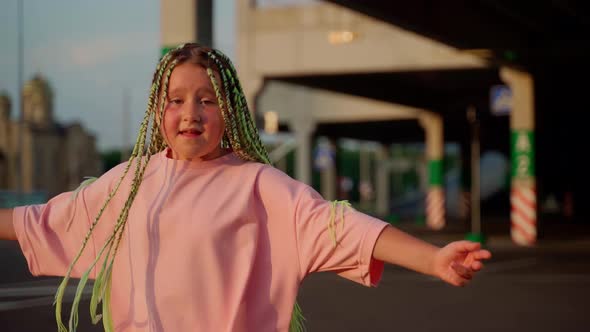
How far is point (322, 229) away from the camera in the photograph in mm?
3385

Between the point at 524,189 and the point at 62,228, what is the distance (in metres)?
26.5

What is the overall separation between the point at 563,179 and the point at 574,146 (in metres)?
13.5

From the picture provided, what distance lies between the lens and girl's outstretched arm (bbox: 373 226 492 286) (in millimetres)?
3010

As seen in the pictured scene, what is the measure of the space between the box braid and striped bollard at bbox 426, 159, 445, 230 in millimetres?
40080

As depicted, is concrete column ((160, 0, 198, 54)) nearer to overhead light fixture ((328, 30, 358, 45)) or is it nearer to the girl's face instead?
the girl's face

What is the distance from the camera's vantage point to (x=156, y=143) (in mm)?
3662

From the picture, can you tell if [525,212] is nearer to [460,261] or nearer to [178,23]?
[178,23]

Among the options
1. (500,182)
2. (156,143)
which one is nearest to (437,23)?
(156,143)

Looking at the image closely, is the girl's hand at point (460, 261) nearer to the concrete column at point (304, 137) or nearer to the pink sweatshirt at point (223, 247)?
the pink sweatshirt at point (223, 247)

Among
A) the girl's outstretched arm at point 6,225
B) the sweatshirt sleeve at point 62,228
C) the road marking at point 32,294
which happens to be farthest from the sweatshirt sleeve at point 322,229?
the road marking at point 32,294

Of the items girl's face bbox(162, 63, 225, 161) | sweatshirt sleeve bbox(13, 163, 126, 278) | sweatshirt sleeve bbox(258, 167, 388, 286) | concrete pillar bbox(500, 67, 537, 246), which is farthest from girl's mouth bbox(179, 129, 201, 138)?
concrete pillar bbox(500, 67, 537, 246)

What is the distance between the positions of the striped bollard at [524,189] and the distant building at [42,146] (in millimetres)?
49961

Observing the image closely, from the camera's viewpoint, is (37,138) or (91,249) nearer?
(91,249)

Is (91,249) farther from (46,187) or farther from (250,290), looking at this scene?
(46,187)
